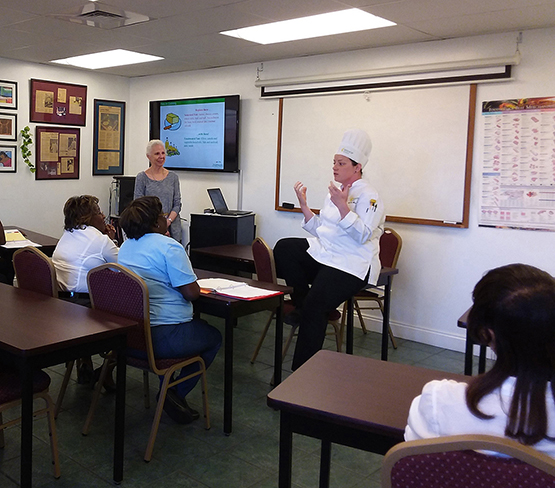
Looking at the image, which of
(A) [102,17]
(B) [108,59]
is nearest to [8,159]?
(B) [108,59]

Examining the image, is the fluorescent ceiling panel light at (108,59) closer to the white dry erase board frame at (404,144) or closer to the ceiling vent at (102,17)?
the ceiling vent at (102,17)

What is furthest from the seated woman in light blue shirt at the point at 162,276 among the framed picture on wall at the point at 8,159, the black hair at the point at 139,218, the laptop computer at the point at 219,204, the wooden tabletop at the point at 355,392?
the framed picture on wall at the point at 8,159

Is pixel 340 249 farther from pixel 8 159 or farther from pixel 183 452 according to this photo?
pixel 8 159

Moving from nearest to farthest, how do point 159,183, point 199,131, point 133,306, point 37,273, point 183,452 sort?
point 133,306
point 183,452
point 37,273
point 159,183
point 199,131

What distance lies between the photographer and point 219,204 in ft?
19.1

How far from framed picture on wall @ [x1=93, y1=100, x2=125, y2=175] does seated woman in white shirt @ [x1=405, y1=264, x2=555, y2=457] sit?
20.8 ft

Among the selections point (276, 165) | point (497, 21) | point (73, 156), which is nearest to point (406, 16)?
point (497, 21)

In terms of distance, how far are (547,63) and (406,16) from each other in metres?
1.06

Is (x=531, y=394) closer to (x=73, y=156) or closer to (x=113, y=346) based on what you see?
(x=113, y=346)

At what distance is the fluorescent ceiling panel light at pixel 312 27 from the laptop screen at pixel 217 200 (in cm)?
159

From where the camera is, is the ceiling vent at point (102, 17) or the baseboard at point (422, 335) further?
the baseboard at point (422, 335)

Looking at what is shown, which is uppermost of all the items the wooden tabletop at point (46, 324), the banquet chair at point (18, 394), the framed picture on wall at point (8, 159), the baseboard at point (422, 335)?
the framed picture on wall at point (8, 159)

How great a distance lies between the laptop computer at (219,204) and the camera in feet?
18.8

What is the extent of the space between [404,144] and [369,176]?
1.33 feet
